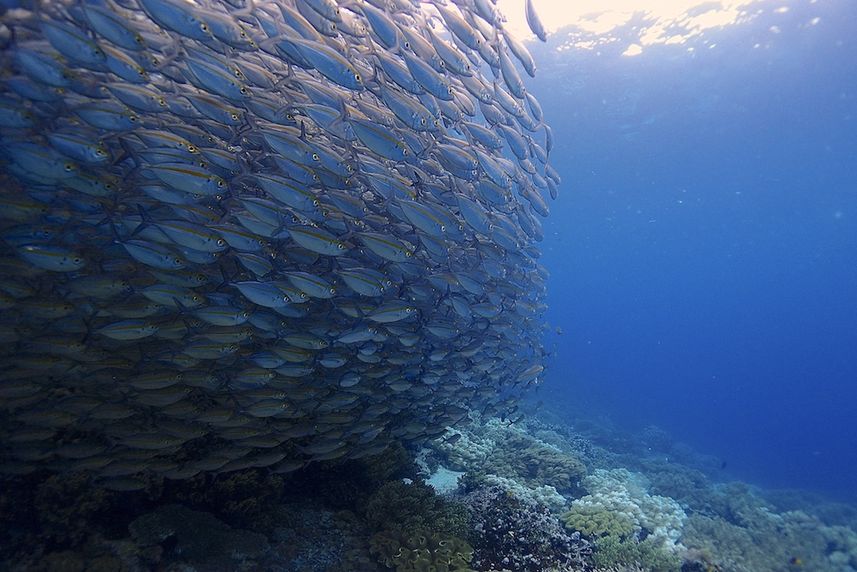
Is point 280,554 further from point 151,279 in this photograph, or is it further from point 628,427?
point 628,427

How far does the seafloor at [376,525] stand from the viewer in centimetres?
474

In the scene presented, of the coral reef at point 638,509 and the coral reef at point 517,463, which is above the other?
the coral reef at point 638,509

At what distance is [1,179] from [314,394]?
4103 mm

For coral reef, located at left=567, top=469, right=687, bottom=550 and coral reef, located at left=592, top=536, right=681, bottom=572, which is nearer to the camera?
coral reef, located at left=592, top=536, right=681, bottom=572

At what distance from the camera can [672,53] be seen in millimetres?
26219

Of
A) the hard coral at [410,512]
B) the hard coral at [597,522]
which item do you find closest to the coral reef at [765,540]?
the hard coral at [597,522]

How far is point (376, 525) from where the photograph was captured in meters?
5.99

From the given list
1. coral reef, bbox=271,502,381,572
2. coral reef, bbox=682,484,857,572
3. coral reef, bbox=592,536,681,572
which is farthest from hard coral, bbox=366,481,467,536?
coral reef, bbox=682,484,857,572

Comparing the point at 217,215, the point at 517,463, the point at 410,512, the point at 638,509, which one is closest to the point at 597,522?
the point at 638,509

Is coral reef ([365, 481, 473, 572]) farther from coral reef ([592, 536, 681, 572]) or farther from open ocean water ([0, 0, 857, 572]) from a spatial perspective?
coral reef ([592, 536, 681, 572])

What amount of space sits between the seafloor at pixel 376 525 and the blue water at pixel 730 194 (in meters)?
5.47

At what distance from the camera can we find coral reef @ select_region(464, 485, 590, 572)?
6.38m

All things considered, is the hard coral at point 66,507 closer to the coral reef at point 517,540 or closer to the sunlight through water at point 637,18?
the coral reef at point 517,540

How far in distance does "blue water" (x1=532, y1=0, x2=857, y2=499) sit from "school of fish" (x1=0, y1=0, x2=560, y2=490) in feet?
31.4
